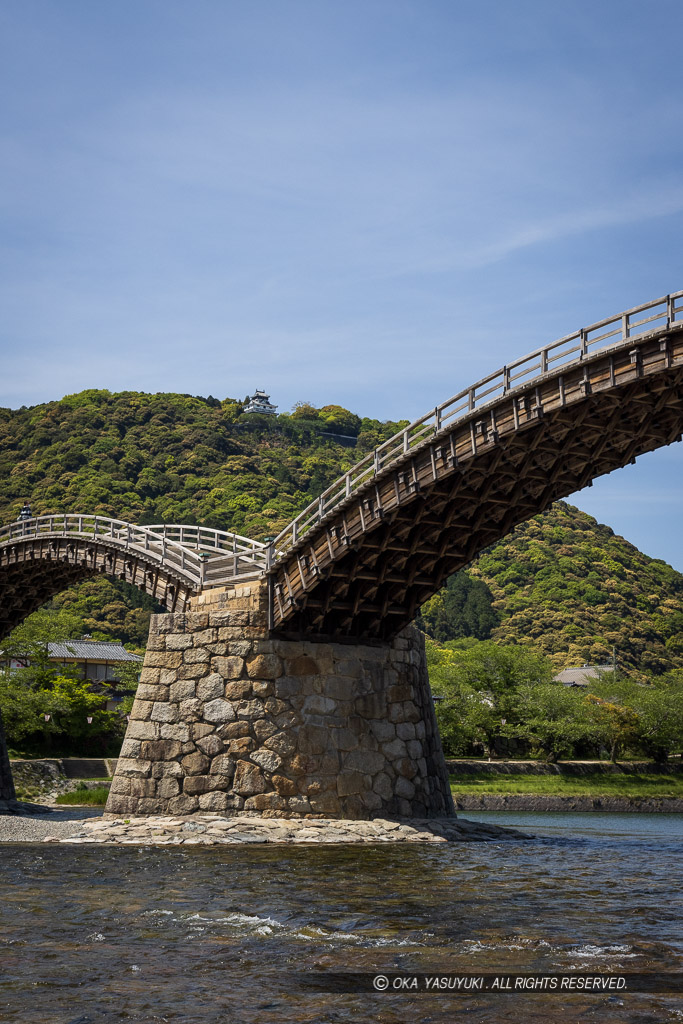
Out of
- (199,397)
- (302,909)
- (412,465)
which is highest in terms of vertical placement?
(199,397)

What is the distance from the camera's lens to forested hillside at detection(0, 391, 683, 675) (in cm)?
8644

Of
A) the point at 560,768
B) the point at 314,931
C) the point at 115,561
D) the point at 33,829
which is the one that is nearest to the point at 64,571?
the point at 115,561

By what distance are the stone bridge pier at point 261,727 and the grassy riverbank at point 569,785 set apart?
21843mm

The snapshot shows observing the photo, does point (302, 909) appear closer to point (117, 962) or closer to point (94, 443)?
point (117, 962)

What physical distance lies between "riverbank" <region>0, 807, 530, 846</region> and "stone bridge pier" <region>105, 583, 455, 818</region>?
62 centimetres

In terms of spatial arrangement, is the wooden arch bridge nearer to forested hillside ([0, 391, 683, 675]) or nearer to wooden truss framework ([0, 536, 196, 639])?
wooden truss framework ([0, 536, 196, 639])

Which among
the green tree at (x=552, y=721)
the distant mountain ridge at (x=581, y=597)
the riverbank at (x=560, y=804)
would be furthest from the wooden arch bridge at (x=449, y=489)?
the distant mountain ridge at (x=581, y=597)

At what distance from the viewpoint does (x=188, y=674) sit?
27.9m

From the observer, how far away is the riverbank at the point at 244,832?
80.7ft

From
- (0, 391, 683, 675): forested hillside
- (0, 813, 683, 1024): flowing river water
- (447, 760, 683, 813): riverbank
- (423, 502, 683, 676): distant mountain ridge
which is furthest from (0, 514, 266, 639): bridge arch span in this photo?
(423, 502, 683, 676): distant mountain ridge

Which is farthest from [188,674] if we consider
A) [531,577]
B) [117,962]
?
[531,577]

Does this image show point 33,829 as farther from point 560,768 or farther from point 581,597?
point 581,597

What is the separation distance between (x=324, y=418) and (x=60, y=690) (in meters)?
94.0

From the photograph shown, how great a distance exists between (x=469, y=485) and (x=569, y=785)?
31838 mm
